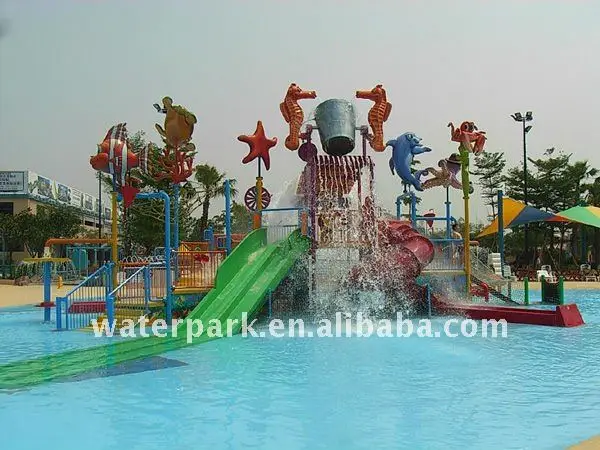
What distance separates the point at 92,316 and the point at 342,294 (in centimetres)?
523

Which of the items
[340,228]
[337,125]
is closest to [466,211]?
[340,228]

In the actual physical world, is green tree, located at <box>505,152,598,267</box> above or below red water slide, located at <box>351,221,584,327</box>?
above

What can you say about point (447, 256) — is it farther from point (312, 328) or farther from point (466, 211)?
point (312, 328)

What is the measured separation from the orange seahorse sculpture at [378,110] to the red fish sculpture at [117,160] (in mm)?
5396

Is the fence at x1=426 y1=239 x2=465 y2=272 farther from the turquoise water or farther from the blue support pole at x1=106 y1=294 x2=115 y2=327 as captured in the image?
the blue support pole at x1=106 y1=294 x2=115 y2=327

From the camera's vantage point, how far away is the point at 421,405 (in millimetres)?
5941

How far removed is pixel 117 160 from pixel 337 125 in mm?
4973

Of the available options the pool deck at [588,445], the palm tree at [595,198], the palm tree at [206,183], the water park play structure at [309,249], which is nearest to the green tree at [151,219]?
the palm tree at [206,183]

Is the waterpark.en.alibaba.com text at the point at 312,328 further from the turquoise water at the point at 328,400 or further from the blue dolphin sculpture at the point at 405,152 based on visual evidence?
the blue dolphin sculpture at the point at 405,152

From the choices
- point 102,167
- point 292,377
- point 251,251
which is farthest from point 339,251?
point 292,377

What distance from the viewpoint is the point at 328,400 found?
244 inches

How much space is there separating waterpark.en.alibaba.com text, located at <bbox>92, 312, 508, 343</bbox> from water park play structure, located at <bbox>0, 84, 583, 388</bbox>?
0.25m

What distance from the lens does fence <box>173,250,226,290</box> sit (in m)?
12.9

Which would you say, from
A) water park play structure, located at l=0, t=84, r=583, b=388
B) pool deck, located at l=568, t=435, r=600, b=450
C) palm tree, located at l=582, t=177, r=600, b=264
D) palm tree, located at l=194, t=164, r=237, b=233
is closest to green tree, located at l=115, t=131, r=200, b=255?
palm tree, located at l=194, t=164, r=237, b=233
